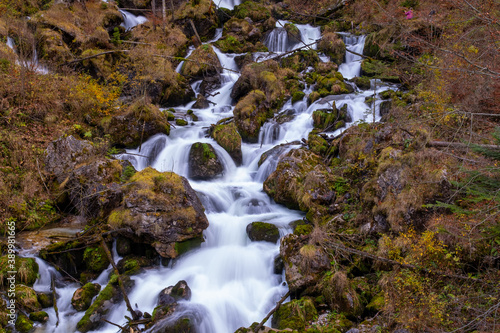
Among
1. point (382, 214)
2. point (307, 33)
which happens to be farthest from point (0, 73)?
point (307, 33)

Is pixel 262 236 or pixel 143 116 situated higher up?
pixel 143 116

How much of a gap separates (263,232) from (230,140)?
4.73 m

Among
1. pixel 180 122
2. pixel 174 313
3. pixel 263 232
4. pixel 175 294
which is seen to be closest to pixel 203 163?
pixel 180 122

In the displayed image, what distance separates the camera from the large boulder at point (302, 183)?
8.22 meters

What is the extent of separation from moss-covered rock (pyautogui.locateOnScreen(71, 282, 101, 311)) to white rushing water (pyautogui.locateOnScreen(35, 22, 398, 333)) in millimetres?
154

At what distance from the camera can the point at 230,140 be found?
11.5 metres

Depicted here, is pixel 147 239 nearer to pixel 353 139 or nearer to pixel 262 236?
pixel 262 236

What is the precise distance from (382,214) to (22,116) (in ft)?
34.9

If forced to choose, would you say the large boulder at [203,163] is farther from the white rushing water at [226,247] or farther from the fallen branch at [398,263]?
the fallen branch at [398,263]

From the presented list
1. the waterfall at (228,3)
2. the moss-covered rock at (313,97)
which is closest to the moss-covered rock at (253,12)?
the waterfall at (228,3)

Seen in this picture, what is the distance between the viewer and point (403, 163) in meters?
6.74

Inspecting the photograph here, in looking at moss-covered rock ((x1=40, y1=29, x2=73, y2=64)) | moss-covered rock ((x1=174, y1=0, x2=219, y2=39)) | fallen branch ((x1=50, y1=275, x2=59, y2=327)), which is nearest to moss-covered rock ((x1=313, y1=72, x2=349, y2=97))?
moss-covered rock ((x1=174, y1=0, x2=219, y2=39))

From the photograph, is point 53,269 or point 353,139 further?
point 353,139

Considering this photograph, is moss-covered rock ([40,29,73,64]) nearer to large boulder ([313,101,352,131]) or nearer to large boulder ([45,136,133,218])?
large boulder ([45,136,133,218])
